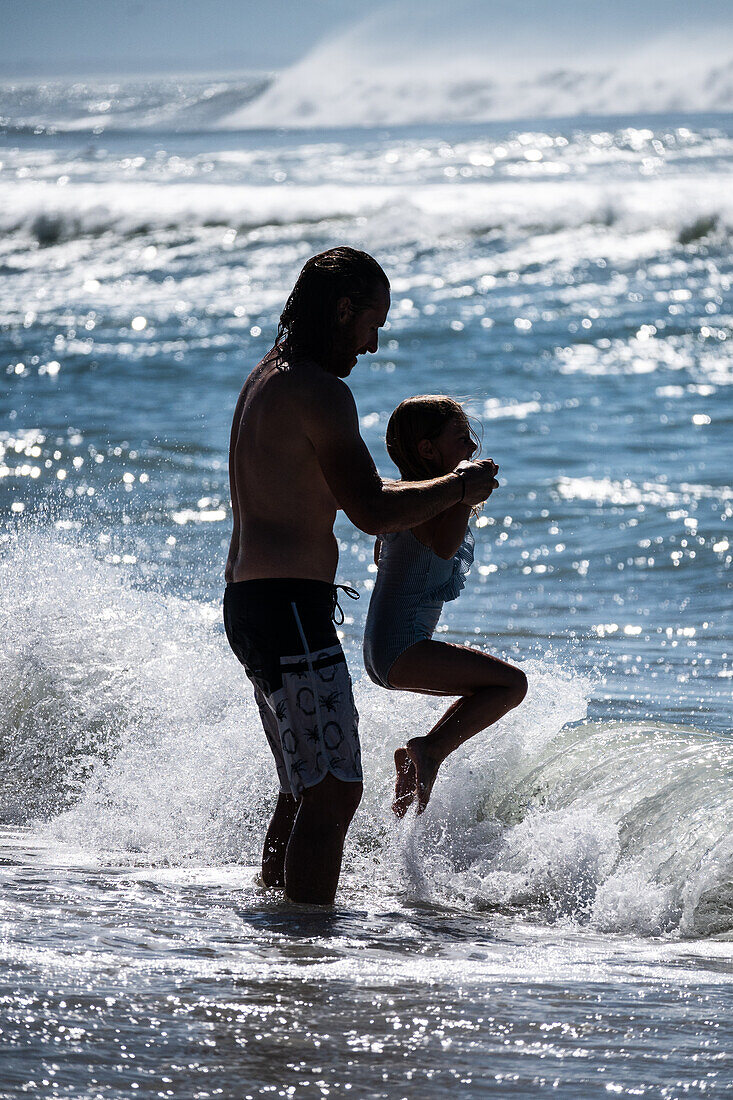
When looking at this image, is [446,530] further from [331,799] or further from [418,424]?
[331,799]

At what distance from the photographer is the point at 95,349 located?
1780 centimetres

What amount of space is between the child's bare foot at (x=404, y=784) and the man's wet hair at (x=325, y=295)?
4.31 feet

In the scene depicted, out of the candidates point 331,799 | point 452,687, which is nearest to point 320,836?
point 331,799

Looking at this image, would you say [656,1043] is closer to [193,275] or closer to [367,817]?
[367,817]

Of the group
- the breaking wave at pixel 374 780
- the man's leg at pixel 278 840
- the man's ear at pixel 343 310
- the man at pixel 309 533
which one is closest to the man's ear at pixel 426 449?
the man at pixel 309 533

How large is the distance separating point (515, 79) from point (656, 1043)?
63796 mm

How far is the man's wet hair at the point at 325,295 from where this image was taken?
11.2 feet

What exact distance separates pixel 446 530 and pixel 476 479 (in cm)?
27

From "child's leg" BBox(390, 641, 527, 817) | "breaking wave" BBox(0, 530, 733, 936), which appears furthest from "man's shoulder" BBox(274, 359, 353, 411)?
"breaking wave" BBox(0, 530, 733, 936)

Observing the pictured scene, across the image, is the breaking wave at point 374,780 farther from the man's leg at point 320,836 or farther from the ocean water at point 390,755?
the man's leg at point 320,836

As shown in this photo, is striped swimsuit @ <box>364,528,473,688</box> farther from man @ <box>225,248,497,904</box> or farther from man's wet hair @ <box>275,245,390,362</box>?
man's wet hair @ <box>275,245,390,362</box>

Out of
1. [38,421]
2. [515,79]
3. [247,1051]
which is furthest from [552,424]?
[515,79]

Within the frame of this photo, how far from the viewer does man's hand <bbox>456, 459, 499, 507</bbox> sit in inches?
138

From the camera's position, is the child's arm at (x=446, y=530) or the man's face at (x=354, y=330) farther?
the child's arm at (x=446, y=530)
